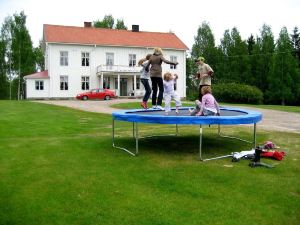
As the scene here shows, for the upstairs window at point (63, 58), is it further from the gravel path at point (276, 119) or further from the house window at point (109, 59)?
the gravel path at point (276, 119)

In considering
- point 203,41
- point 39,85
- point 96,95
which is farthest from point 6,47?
point 203,41

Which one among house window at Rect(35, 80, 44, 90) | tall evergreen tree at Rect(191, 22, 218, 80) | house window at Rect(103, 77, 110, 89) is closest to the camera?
house window at Rect(35, 80, 44, 90)

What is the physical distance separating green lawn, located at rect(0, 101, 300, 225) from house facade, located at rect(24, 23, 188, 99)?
108 feet

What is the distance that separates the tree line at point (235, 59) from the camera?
52.1 m

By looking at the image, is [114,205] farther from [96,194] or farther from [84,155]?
[84,155]

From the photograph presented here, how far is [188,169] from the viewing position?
681 centimetres

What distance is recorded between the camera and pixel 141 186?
5812 millimetres

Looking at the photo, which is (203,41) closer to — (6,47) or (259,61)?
(259,61)

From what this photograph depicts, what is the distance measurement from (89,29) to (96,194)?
137 ft

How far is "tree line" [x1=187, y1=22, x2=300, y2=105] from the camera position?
5369cm

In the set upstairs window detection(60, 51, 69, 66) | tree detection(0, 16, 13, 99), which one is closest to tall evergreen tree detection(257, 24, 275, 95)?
upstairs window detection(60, 51, 69, 66)

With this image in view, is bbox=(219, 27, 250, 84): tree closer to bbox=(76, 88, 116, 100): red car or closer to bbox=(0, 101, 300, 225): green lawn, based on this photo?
bbox=(76, 88, 116, 100): red car

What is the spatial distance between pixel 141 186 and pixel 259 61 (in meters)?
54.4

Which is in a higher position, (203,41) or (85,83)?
(203,41)
